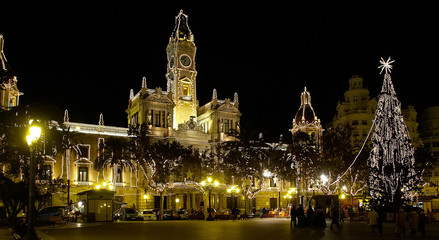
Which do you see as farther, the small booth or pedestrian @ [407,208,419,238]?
the small booth

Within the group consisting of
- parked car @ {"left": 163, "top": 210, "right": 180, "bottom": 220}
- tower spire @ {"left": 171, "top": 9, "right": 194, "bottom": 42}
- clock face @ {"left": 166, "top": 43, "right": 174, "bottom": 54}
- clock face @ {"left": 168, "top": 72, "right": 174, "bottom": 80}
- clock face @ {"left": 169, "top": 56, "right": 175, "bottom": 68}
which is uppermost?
tower spire @ {"left": 171, "top": 9, "right": 194, "bottom": 42}

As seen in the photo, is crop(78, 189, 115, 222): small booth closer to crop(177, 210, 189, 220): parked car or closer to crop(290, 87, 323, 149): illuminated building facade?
crop(177, 210, 189, 220): parked car

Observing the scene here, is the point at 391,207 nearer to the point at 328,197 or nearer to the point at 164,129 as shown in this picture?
the point at 328,197

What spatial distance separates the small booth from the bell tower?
32.6 metres

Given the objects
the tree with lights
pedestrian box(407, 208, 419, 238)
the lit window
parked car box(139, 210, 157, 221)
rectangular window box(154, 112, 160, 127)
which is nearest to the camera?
pedestrian box(407, 208, 419, 238)

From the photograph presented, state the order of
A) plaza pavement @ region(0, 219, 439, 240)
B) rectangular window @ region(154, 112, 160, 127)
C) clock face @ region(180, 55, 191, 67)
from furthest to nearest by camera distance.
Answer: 1. clock face @ region(180, 55, 191, 67)
2. rectangular window @ region(154, 112, 160, 127)
3. plaza pavement @ region(0, 219, 439, 240)

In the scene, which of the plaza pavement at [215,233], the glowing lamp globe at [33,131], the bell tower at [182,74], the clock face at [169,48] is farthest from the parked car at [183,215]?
the glowing lamp globe at [33,131]

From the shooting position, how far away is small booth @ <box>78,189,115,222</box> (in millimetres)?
42219

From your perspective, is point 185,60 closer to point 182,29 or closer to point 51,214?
point 182,29

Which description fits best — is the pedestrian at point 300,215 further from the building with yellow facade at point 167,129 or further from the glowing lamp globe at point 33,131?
the building with yellow facade at point 167,129

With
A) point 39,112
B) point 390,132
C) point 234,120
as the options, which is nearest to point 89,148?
point 234,120

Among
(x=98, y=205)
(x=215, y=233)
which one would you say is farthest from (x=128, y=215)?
(x=215, y=233)

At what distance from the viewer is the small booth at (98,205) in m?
42.2

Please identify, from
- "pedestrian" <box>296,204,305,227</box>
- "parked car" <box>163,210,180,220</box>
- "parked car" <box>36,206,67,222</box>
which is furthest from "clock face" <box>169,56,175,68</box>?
"pedestrian" <box>296,204,305,227</box>
